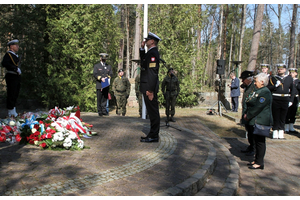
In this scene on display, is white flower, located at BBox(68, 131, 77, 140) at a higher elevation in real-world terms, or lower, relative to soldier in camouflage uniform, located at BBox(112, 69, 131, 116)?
lower

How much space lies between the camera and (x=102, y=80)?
27.7 feet

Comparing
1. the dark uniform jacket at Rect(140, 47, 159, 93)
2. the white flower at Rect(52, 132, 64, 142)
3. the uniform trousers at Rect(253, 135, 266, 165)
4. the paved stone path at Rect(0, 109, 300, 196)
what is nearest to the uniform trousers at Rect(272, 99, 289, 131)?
the paved stone path at Rect(0, 109, 300, 196)

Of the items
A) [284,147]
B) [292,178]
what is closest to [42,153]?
[292,178]

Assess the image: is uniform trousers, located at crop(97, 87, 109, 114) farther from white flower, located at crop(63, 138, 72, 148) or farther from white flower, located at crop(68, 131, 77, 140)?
white flower, located at crop(63, 138, 72, 148)

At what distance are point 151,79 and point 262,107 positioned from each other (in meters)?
2.16

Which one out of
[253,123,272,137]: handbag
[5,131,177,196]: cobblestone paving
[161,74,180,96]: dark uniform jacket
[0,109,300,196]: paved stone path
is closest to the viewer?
[5,131,177,196]: cobblestone paving

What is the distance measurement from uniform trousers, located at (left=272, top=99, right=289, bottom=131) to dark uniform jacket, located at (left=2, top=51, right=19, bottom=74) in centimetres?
768

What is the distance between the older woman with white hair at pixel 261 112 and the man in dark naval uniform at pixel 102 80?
5.25 m

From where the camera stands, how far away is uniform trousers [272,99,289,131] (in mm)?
7488

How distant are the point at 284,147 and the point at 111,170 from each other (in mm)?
5261

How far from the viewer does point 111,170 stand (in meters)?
3.55

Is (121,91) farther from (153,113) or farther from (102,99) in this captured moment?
(153,113)

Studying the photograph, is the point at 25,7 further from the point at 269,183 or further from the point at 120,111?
the point at 269,183

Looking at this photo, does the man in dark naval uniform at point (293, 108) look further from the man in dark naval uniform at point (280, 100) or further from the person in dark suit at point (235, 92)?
the person in dark suit at point (235, 92)
